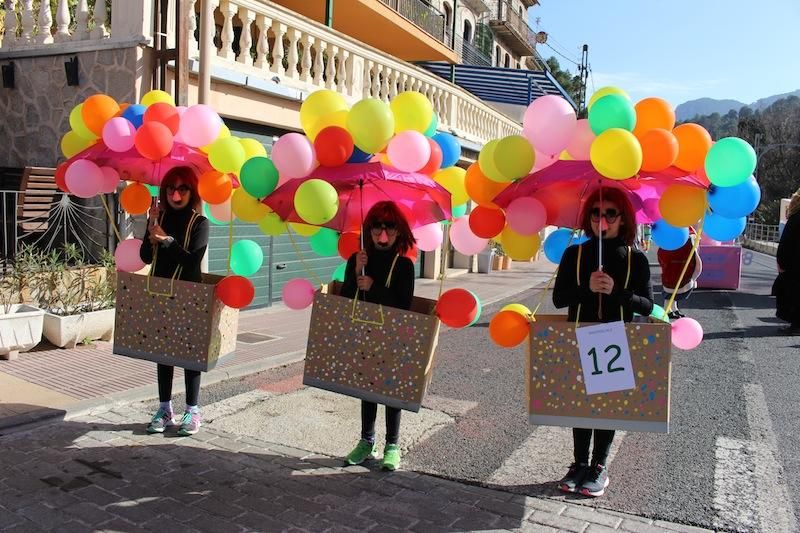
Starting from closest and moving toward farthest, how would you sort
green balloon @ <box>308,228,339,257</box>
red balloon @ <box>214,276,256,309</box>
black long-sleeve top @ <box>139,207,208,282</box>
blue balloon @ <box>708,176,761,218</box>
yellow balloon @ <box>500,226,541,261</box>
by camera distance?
1. blue balloon @ <box>708,176,761,218</box>
2. yellow balloon @ <box>500,226,541,261</box>
3. red balloon @ <box>214,276,256,309</box>
4. black long-sleeve top @ <box>139,207,208,282</box>
5. green balloon @ <box>308,228,339,257</box>

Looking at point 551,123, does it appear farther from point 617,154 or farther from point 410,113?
point 410,113

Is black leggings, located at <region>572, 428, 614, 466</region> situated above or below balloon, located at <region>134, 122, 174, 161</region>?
below

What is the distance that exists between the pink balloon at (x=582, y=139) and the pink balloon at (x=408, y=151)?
0.78 meters

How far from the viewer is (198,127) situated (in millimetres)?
4203

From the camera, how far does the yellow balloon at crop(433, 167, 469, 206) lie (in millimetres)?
4188

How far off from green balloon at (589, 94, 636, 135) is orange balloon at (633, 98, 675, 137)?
129 millimetres

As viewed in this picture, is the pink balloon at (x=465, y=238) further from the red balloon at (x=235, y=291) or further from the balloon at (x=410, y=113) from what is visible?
the red balloon at (x=235, y=291)

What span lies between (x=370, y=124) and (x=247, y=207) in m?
1.05

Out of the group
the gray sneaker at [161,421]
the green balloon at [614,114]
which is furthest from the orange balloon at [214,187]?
the green balloon at [614,114]

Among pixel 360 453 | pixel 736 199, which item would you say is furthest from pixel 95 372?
pixel 736 199

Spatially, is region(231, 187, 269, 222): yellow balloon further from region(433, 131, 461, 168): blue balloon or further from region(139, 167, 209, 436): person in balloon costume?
region(433, 131, 461, 168): blue balloon

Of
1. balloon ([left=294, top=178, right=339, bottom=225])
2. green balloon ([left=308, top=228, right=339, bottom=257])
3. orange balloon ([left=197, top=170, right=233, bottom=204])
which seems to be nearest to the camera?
balloon ([left=294, top=178, right=339, bottom=225])

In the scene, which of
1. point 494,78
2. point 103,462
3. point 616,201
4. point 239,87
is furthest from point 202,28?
point 494,78

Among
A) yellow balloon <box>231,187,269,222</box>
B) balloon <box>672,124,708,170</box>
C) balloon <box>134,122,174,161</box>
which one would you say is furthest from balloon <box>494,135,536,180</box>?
balloon <box>134,122,174,161</box>
